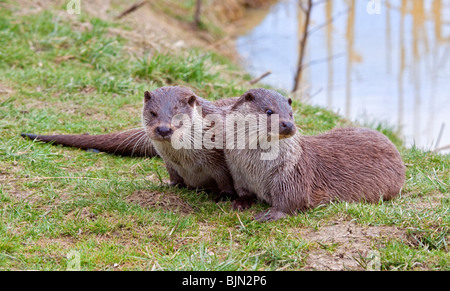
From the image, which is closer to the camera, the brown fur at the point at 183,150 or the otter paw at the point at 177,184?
the brown fur at the point at 183,150

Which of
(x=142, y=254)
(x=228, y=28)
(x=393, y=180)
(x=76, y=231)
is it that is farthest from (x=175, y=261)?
(x=228, y=28)

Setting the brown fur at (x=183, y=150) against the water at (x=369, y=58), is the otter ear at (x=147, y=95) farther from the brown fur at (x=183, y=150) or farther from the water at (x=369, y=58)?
the water at (x=369, y=58)

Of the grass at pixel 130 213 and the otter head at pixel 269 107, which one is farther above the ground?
Result: the otter head at pixel 269 107

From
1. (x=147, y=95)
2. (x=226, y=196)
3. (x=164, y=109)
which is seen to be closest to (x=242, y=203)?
(x=226, y=196)

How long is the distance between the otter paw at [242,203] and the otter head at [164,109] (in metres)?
0.60

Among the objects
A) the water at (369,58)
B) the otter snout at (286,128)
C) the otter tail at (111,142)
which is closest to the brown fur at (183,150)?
the otter snout at (286,128)

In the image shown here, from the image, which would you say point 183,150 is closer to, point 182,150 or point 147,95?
point 182,150

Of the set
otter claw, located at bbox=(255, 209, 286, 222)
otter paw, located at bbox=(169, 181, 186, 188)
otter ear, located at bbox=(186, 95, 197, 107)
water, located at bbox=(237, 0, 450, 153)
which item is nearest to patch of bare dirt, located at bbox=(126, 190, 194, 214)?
otter paw, located at bbox=(169, 181, 186, 188)

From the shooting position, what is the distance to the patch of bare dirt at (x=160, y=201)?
11.4 ft

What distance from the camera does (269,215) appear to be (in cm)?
331

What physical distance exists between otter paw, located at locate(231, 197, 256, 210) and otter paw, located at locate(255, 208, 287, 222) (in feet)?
0.52

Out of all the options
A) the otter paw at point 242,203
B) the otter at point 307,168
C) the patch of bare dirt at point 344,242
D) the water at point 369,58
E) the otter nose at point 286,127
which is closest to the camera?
the patch of bare dirt at point 344,242

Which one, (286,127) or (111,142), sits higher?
(286,127)

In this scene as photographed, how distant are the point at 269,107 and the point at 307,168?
502 mm
